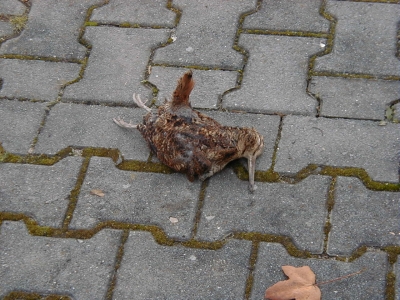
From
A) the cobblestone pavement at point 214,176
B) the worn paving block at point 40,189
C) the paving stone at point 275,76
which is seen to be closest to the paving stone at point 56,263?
the cobblestone pavement at point 214,176

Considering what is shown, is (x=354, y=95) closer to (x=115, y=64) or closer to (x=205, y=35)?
(x=205, y=35)

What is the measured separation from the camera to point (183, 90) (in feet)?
12.0

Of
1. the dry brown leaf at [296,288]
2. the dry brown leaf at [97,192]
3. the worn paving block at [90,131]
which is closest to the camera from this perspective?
the dry brown leaf at [296,288]

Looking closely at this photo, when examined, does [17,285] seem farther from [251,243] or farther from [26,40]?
[26,40]

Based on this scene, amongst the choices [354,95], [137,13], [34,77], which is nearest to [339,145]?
[354,95]

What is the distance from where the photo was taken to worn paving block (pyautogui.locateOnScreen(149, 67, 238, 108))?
4238 mm

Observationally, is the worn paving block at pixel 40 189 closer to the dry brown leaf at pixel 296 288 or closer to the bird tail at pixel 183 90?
the bird tail at pixel 183 90

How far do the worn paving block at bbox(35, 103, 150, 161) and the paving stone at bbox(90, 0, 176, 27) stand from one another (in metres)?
0.89

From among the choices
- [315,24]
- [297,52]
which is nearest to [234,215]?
[297,52]

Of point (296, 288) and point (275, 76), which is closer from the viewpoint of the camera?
point (296, 288)

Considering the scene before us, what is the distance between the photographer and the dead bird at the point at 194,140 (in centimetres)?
365

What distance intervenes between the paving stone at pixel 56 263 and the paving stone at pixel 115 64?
1094 mm

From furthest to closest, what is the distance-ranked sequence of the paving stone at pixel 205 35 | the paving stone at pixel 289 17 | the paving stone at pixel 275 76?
the paving stone at pixel 289 17
the paving stone at pixel 205 35
the paving stone at pixel 275 76

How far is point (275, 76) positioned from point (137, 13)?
123cm
